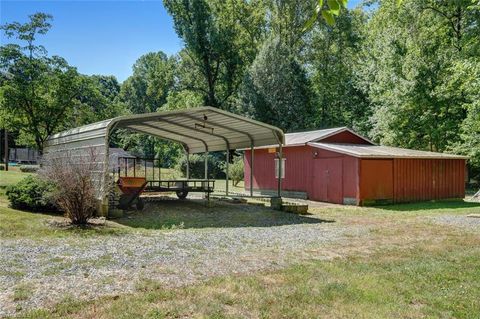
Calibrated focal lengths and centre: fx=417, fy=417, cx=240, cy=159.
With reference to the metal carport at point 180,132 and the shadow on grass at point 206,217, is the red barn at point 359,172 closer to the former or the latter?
the metal carport at point 180,132

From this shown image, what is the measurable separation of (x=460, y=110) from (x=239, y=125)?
15295 mm

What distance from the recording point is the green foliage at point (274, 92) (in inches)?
1315

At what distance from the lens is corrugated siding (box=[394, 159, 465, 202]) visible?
1738cm

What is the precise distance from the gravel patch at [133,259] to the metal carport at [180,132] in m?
3.78

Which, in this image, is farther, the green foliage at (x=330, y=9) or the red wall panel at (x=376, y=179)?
the red wall panel at (x=376, y=179)

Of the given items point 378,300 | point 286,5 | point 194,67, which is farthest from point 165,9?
point 378,300

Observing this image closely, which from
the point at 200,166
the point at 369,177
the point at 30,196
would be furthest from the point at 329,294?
the point at 200,166

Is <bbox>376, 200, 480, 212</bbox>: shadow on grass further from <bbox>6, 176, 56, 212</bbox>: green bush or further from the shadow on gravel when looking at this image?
<bbox>6, 176, 56, 212</bbox>: green bush

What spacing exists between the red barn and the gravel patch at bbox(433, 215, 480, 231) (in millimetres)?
4180

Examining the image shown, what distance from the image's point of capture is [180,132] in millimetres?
17266

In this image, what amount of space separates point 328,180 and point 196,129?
6.13 meters

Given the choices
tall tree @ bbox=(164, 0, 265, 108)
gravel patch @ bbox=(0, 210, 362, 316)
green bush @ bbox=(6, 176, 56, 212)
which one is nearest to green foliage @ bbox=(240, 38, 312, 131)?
tall tree @ bbox=(164, 0, 265, 108)

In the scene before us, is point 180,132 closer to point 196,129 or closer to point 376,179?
point 196,129

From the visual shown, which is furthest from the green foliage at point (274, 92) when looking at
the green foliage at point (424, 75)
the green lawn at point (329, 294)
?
the green lawn at point (329, 294)
